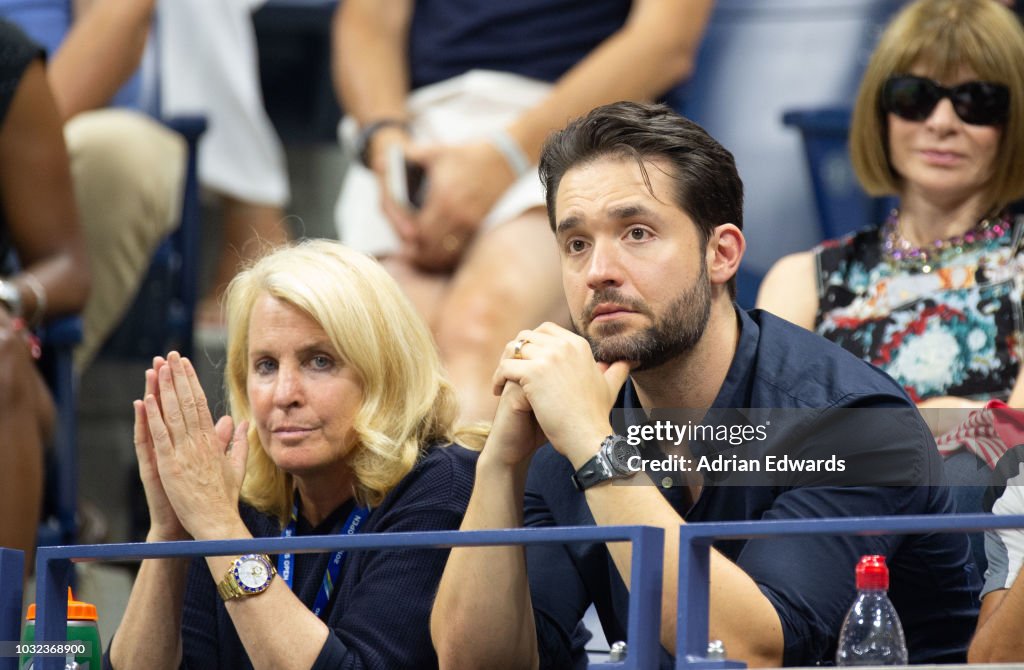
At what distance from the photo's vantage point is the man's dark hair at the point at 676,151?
2.12 metres

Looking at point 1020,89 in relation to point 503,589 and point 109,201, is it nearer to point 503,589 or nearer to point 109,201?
point 503,589

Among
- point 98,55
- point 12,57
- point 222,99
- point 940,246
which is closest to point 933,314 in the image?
point 940,246

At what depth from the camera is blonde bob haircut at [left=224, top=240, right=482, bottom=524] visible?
7.57ft

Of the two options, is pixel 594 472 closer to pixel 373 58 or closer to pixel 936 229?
pixel 936 229

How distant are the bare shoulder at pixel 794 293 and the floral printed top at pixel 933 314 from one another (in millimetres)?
16

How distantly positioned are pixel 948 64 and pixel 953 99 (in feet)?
0.22

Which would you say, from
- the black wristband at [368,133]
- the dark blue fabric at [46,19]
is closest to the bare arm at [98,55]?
the dark blue fabric at [46,19]

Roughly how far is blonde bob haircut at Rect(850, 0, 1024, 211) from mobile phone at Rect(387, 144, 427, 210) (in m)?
0.99

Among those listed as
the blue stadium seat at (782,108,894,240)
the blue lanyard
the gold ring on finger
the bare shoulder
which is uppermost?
the blue stadium seat at (782,108,894,240)

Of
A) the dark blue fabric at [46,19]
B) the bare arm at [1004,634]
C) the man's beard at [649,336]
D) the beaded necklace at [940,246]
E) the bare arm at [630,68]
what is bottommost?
the bare arm at [1004,634]

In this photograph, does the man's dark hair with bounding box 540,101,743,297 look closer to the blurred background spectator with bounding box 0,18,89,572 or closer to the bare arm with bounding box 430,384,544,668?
the bare arm with bounding box 430,384,544,668

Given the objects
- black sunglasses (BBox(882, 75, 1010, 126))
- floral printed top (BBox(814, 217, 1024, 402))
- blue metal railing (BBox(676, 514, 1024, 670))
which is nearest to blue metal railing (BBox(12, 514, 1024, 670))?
blue metal railing (BBox(676, 514, 1024, 670))

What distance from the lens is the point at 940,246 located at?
9.23ft

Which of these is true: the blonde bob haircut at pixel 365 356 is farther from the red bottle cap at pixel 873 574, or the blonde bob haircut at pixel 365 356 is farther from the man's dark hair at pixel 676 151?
the red bottle cap at pixel 873 574
